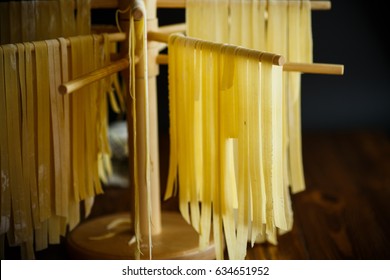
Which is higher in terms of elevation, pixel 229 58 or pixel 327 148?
pixel 229 58

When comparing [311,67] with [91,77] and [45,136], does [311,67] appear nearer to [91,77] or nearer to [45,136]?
[91,77]

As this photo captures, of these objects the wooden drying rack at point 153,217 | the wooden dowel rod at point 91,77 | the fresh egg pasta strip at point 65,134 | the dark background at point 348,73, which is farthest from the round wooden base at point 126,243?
the dark background at point 348,73

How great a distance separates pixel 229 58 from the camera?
4.79 ft

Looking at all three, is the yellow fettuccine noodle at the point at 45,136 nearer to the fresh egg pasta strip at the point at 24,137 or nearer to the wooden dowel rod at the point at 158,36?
the fresh egg pasta strip at the point at 24,137

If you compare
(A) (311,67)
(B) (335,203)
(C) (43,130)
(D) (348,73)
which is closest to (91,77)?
(C) (43,130)

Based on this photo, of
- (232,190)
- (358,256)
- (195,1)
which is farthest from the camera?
(358,256)

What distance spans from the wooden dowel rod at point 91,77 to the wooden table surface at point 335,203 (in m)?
0.52

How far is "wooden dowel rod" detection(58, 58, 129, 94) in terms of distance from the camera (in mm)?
1367

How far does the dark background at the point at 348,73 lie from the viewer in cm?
270

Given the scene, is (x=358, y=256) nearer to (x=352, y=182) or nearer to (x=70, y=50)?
(x=352, y=182)

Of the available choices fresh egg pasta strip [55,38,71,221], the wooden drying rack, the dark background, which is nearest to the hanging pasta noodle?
the wooden drying rack

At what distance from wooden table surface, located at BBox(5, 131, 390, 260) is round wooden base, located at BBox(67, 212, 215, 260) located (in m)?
0.07
